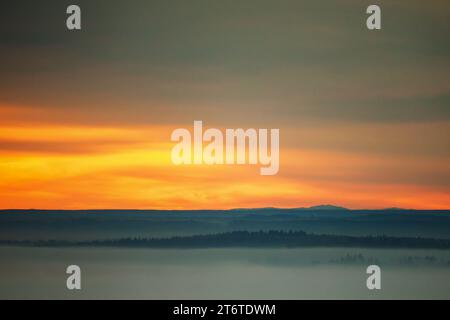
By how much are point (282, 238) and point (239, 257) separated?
33.7 inches

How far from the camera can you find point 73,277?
1528 centimetres

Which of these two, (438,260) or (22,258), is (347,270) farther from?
(22,258)

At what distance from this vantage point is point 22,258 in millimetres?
15891

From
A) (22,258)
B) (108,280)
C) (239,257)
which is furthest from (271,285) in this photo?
(22,258)

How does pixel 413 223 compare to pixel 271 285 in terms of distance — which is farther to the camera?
pixel 413 223

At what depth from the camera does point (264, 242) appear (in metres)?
16.6

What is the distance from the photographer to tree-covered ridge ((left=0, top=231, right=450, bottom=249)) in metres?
16.3

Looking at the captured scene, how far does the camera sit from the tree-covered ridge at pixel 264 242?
1633cm
